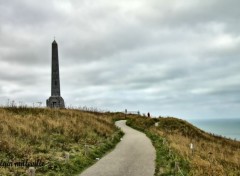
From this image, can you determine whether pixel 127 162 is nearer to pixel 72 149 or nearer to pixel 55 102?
pixel 72 149

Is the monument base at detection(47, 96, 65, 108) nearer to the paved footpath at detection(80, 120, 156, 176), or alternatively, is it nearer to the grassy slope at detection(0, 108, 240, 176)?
the grassy slope at detection(0, 108, 240, 176)

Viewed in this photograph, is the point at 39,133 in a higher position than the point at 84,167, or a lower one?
higher

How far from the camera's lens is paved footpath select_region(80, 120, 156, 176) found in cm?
1778

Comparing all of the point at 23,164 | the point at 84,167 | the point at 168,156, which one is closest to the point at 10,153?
the point at 23,164

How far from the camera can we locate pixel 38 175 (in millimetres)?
15609

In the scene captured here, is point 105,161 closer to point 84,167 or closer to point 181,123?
point 84,167

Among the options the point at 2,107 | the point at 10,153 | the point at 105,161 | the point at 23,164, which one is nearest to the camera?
the point at 23,164

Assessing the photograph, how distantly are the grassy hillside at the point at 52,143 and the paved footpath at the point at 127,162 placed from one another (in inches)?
31.9

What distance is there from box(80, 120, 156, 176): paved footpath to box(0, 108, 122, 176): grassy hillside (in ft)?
2.66

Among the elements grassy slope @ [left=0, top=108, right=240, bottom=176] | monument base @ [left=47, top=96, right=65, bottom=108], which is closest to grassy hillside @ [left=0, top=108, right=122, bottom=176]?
grassy slope @ [left=0, top=108, right=240, bottom=176]

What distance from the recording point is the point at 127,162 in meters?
20.8

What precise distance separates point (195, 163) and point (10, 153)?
398 inches

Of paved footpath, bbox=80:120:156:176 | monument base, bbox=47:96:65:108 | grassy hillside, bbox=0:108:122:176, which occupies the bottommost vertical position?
paved footpath, bbox=80:120:156:176

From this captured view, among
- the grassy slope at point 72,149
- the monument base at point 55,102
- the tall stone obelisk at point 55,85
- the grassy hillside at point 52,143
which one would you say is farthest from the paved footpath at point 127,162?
the tall stone obelisk at point 55,85
